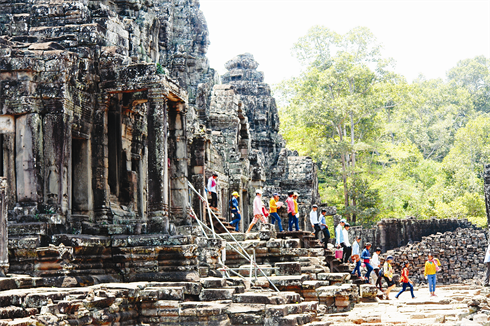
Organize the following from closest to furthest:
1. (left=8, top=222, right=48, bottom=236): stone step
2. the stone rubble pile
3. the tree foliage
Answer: (left=8, top=222, right=48, bottom=236): stone step, the stone rubble pile, the tree foliage

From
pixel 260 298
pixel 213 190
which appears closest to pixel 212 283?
pixel 260 298

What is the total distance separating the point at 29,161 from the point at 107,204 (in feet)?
6.53

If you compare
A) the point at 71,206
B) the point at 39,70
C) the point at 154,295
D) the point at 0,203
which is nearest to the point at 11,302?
the point at 0,203

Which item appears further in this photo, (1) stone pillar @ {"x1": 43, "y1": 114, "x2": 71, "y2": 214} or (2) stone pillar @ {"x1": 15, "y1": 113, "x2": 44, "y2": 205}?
(1) stone pillar @ {"x1": 43, "y1": 114, "x2": 71, "y2": 214}

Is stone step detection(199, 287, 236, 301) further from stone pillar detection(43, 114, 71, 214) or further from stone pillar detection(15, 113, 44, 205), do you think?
stone pillar detection(15, 113, 44, 205)

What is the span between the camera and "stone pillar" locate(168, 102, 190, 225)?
13445 mm

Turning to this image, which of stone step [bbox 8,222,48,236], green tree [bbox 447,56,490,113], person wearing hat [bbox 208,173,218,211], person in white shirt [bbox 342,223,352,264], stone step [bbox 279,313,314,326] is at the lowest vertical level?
stone step [bbox 279,313,314,326]

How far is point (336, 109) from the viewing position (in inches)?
1495

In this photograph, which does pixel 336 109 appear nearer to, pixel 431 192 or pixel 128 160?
pixel 431 192

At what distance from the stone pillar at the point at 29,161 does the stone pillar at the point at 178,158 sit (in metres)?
3.07

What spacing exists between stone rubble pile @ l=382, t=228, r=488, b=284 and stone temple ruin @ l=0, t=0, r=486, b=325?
50.6 ft

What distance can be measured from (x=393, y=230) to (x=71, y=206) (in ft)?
74.7

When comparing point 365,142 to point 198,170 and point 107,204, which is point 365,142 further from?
point 107,204

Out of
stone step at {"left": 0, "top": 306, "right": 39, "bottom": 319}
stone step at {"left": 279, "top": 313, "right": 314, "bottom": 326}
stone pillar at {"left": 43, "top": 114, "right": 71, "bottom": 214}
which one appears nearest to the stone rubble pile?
stone step at {"left": 279, "top": 313, "right": 314, "bottom": 326}
